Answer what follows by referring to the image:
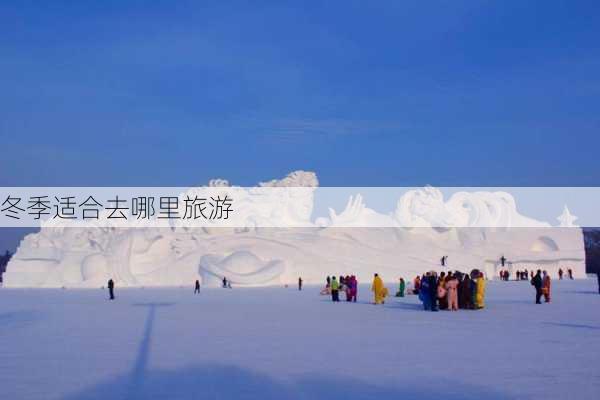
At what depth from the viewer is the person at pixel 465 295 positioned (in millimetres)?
18250

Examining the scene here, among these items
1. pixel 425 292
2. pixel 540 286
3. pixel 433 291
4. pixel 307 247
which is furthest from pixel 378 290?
pixel 307 247

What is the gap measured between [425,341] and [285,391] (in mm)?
4367

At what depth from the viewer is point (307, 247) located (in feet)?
153

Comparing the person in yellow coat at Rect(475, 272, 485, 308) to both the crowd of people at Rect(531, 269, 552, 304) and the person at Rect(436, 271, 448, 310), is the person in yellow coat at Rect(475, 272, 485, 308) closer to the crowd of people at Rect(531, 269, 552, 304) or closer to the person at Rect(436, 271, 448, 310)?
the person at Rect(436, 271, 448, 310)

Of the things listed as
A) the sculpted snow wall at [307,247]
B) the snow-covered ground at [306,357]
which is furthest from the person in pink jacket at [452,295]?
the sculpted snow wall at [307,247]

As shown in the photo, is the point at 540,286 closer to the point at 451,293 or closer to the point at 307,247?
the point at 451,293

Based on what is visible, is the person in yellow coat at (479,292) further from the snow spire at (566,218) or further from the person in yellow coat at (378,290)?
the snow spire at (566,218)

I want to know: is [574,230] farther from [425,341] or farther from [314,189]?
[425,341]

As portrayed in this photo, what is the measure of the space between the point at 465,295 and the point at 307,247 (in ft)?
93.4

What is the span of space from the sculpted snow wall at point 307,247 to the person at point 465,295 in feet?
80.6

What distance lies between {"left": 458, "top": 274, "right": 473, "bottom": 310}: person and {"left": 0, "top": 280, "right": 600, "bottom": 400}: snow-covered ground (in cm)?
242

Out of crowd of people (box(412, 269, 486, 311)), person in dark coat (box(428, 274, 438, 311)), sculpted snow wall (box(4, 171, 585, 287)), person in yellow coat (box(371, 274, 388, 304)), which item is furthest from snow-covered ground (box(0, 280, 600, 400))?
sculpted snow wall (box(4, 171, 585, 287))

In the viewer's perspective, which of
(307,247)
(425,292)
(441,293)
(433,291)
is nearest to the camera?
(433,291)

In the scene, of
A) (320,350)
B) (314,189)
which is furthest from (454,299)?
(314,189)
